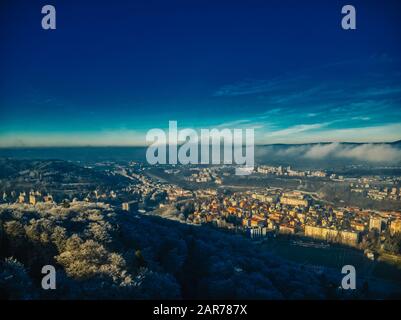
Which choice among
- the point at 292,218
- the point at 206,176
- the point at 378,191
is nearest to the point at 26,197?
the point at 292,218

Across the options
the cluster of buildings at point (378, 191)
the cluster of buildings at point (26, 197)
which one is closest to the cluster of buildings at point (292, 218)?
the cluster of buildings at point (378, 191)

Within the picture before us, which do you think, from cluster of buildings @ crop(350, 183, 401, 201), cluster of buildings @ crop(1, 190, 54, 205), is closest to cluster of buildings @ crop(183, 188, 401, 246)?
cluster of buildings @ crop(350, 183, 401, 201)

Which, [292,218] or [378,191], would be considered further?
[378,191]

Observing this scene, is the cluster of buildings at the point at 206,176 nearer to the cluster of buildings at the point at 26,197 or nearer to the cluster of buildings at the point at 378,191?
the cluster of buildings at the point at 378,191

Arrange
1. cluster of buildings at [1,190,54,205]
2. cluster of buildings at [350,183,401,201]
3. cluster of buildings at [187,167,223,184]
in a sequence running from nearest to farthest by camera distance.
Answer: cluster of buildings at [1,190,54,205]
cluster of buildings at [350,183,401,201]
cluster of buildings at [187,167,223,184]

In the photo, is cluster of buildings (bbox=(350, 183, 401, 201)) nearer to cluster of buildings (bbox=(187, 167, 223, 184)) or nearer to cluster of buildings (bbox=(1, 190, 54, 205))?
cluster of buildings (bbox=(187, 167, 223, 184))

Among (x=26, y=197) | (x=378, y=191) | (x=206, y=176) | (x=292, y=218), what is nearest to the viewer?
(x=26, y=197)

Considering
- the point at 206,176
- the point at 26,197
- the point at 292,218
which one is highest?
the point at 206,176

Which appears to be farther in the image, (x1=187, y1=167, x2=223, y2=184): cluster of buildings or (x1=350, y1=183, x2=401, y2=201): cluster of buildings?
(x1=187, y1=167, x2=223, y2=184): cluster of buildings

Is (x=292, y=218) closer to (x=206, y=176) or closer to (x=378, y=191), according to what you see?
(x=378, y=191)

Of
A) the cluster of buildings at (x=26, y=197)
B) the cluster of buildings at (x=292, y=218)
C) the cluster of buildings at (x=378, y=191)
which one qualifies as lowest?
the cluster of buildings at (x=292, y=218)

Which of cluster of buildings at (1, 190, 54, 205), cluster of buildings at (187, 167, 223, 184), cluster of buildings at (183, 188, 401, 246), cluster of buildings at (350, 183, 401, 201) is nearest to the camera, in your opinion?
cluster of buildings at (1, 190, 54, 205)
